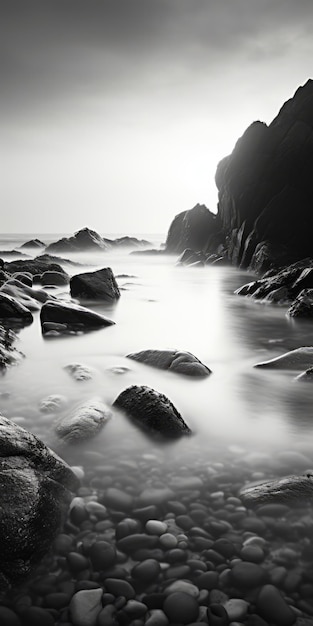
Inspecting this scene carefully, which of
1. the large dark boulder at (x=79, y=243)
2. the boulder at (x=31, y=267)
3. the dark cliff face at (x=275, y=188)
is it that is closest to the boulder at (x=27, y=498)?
the boulder at (x=31, y=267)

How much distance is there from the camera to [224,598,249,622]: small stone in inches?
73.4

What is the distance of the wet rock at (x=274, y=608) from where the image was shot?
1.85 m

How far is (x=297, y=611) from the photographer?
6.18ft

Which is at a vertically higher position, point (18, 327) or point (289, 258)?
point (289, 258)

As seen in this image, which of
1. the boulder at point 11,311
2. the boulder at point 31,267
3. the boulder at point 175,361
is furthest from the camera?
the boulder at point 31,267

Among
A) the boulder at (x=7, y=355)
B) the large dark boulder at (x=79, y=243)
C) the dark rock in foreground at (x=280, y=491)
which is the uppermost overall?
the large dark boulder at (x=79, y=243)

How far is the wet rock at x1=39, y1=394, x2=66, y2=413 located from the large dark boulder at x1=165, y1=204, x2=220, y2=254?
1216 inches

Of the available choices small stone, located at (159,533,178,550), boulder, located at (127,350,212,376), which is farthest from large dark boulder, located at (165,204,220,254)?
small stone, located at (159,533,178,550)

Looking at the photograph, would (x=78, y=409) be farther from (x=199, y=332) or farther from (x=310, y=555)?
(x=199, y=332)

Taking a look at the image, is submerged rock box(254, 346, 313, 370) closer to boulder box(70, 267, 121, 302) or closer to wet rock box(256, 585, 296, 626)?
wet rock box(256, 585, 296, 626)

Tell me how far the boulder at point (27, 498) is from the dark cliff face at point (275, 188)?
1951 cm

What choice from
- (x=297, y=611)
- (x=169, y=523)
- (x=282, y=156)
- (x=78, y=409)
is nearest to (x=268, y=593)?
(x=297, y=611)

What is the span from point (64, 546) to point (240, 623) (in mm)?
948

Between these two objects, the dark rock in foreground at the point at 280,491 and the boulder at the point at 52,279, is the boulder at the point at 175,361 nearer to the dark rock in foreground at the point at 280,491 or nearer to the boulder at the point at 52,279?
the dark rock in foreground at the point at 280,491
